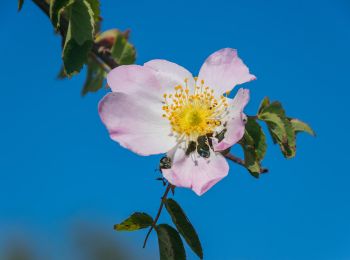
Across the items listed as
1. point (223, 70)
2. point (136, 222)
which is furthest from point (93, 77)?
point (136, 222)

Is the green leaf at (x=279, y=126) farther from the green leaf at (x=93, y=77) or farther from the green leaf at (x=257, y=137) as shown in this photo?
the green leaf at (x=93, y=77)

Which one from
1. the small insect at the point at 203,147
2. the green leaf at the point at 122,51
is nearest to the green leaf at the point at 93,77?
the green leaf at the point at 122,51

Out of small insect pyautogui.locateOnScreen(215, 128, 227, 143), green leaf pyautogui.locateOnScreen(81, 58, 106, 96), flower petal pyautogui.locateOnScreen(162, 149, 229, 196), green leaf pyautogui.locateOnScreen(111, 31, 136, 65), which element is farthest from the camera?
green leaf pyautogui.locateOnScreen(81, 58, 106, 96)

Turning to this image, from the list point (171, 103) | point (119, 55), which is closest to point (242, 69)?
point (171, 103)

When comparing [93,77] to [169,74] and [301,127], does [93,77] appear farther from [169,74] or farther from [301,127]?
[301,127]

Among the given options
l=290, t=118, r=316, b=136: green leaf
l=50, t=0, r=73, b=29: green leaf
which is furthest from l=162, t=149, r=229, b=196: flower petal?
l=50, t=0, r=73, b=29: green leaf

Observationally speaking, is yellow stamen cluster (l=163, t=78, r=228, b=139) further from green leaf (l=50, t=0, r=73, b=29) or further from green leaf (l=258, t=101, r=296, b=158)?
green leaf (l=50, t=0, r=73, b=29)
